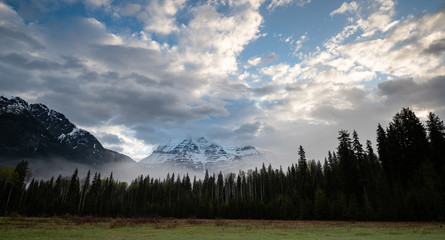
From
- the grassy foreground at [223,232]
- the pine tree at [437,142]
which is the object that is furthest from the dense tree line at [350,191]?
the grassy foreground at [223,232]

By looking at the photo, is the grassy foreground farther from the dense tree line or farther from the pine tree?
the pine tree

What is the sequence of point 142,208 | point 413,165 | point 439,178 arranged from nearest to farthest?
1. point 439,178
2. point 413,165
3. point 142,208

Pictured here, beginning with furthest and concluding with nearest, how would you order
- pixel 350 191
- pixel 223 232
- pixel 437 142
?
pixel 350 191
pixel 437 142
pixel 223 232

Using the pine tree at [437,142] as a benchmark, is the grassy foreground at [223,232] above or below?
below

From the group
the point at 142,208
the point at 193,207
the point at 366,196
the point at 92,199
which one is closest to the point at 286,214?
the point at 366,196

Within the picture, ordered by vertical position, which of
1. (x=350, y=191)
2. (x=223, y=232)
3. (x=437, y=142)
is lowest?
(x=223, y=232)

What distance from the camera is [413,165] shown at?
46.8 meters

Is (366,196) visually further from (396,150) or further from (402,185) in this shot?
(396,150)

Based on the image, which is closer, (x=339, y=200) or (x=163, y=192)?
(x=339, y=200)

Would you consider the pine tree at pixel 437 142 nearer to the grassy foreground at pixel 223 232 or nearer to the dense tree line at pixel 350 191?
the dense tree line at pixel 350 191

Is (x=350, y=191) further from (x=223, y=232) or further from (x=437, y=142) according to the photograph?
(x=223, y=232)

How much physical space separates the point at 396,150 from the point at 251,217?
4697 centimetres

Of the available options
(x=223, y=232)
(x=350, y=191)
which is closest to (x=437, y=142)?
(x=350, y=191)

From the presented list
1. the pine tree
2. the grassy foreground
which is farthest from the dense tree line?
the grassy foreground
